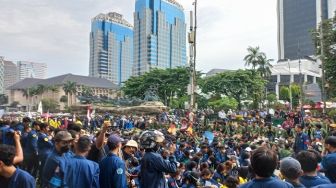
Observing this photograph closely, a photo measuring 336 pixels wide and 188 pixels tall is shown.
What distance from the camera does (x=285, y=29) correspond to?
128625mm

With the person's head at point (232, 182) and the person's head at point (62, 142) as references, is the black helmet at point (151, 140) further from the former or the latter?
the person's head at point (232, 182)

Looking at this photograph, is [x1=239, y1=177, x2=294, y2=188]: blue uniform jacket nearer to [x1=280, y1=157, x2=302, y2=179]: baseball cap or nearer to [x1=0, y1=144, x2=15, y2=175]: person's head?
[x1=280, y1=157, x2=302, y2=179]: baseball cap

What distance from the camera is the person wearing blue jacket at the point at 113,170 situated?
4.82 metres

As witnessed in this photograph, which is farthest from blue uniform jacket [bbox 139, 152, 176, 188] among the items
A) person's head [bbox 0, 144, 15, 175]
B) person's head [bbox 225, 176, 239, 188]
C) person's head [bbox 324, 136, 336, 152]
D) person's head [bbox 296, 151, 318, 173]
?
person's head [bbox 324, 136, 336, 152]

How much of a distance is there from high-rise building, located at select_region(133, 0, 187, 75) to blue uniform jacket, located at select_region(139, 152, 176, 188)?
12632 cm

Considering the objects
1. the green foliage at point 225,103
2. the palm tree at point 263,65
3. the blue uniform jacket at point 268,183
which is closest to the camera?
the blue uniform jacket at point 268,183

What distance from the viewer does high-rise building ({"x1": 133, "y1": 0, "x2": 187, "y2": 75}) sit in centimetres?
13475

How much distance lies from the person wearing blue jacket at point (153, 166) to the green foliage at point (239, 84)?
4622 cm

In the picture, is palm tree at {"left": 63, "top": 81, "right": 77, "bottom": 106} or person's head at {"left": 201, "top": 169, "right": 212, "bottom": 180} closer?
person's head at {"left": 201, "top": 169, "right": 212, "bottom": 180}

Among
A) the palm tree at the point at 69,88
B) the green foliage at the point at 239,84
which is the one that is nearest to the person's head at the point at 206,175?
the green foliage at the point at 239,84

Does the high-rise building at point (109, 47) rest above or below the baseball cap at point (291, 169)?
above

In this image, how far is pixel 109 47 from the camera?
156m

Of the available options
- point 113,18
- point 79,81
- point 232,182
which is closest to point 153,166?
point 232,182

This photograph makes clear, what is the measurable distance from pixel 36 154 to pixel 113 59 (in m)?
152
